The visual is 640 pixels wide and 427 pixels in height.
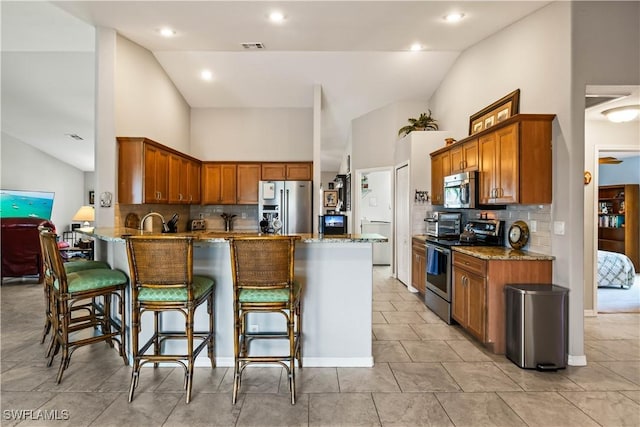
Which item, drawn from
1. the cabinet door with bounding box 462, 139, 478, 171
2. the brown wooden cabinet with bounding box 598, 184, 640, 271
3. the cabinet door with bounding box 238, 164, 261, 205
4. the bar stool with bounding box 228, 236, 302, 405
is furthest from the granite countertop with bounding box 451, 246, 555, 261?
the brown wooden cabinet with bounding box 598, 184, 640, 271

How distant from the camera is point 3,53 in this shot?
16.7 feet

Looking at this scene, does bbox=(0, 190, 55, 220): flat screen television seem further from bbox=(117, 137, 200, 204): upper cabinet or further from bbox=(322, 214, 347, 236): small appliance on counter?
bbox=(322, 214, 347, 236): small appliance on counter

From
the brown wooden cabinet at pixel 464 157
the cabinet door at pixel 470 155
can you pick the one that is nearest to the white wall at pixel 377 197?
the brown wooden cabinet at pixel 464 157

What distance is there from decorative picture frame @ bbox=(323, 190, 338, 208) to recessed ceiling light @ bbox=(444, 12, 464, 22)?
24.3 feet

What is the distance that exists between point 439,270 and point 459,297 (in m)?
0.51

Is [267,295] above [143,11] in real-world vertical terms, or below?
below

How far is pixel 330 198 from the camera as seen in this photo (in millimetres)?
11273

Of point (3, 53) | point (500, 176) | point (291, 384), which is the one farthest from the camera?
point (3, 53)

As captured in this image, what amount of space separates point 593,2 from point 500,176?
1.65 meters

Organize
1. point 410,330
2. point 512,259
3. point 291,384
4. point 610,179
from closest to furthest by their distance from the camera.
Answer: point 291,384
point 512,259
point 410,330
point 610,179

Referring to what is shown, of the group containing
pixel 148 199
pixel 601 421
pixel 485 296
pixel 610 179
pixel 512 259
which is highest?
pixel 610 179

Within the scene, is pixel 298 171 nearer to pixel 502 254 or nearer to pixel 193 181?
pixel 193 181

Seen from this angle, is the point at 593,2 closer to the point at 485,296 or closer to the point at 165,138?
the point at 485,296

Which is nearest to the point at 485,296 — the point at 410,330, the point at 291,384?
the point at 410,330
